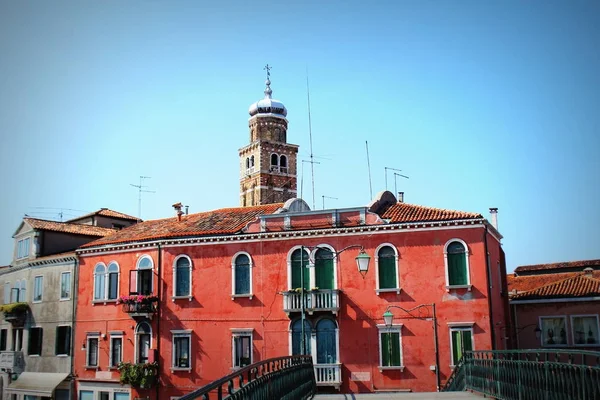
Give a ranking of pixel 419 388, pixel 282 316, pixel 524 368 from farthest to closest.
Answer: pixel 282 316 → pixel 419 388 → pixel 524 368

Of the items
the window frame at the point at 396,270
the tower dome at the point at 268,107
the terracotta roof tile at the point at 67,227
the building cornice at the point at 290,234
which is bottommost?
the window frame at the point at 396,270

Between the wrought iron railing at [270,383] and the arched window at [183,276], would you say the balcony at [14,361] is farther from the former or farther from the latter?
the wrought iron railing at [270,383]

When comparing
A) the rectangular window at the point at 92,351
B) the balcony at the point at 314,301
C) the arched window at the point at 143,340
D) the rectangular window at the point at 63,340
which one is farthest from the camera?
the rectangular window at the point at 63,340

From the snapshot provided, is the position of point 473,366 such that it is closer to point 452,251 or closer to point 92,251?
point 452,251

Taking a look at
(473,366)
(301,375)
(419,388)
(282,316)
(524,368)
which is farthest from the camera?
(282,316)

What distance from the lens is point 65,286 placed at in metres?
38.3

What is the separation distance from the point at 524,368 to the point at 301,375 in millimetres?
5726

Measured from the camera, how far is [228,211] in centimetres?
3834

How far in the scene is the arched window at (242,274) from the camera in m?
32.8

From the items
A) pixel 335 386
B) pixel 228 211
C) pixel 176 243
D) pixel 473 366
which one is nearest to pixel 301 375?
pixel 473 366

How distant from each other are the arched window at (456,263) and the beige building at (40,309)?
2103cm

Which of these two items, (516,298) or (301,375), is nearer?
(301,375)

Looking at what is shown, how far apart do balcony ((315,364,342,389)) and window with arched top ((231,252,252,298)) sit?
17.3 ft

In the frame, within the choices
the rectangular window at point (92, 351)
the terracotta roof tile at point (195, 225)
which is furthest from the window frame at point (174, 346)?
the rectangular window at point (92, 351)
